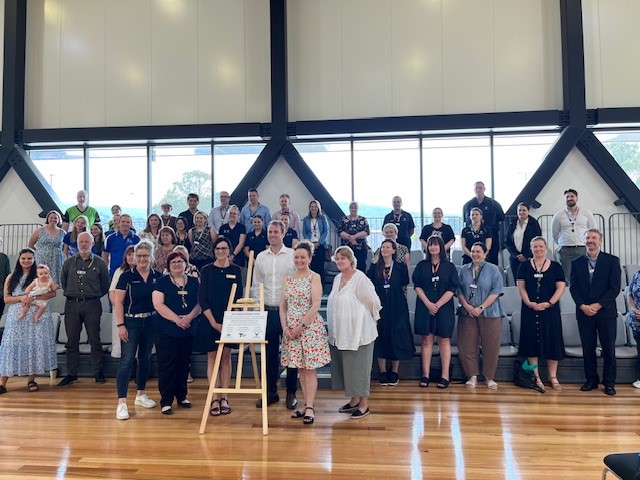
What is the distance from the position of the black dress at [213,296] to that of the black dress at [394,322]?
1818mm

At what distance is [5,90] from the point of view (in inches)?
424

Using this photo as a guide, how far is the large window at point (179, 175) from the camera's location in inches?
432

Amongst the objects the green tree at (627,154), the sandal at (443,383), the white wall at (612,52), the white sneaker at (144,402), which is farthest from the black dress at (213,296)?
the green tree at (627,154)

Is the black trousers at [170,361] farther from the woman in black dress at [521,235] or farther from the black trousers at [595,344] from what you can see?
the woman in black dress at [521,235]

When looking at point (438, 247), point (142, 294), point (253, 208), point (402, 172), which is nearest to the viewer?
point (142, 294)

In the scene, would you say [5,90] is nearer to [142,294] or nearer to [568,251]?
[142,294]

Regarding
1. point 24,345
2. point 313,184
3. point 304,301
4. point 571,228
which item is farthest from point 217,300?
point 313,184

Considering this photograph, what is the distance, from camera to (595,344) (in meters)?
5.44

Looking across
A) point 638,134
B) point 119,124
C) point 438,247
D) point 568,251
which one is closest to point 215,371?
point 438,247

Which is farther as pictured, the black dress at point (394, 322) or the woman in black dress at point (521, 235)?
the woman in black dress at point (521, 235)

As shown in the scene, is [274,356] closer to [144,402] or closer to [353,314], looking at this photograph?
[353,314]

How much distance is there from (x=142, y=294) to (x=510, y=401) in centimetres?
375

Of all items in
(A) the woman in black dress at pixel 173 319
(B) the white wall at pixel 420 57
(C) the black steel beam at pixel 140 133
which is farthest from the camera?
(C) the black steel beam at pixel 140 133

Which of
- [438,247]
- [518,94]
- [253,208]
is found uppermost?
[518,94]
